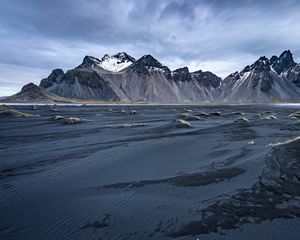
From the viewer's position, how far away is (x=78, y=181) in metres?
13.8

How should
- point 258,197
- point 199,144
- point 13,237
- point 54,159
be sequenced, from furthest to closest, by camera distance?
point 199,144 → point 54,159 → point 258,197 → point 13,237

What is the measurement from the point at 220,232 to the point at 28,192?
8666mm

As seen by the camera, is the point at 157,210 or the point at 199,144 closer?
the point at 157,210

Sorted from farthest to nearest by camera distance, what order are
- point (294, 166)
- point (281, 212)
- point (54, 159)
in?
1. point (54, 159)
2. point (294, 166)
3. point (281, 212)

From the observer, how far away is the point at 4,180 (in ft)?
44.7

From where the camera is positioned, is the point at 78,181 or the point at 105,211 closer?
the point at 105,211

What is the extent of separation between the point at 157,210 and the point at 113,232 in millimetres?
A: 2299


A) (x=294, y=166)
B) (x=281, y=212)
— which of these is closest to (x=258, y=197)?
(x=281, y=212)

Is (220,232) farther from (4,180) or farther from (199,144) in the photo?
(199,144)

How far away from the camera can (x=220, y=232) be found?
8453 mm

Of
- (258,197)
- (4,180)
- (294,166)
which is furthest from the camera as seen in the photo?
(294,166)

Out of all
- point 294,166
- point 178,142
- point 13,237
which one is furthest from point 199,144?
point 13,237

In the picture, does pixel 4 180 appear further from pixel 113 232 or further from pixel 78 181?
pixel 113 232

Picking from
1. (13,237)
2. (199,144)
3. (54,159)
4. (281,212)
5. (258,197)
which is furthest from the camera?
(199,144)
